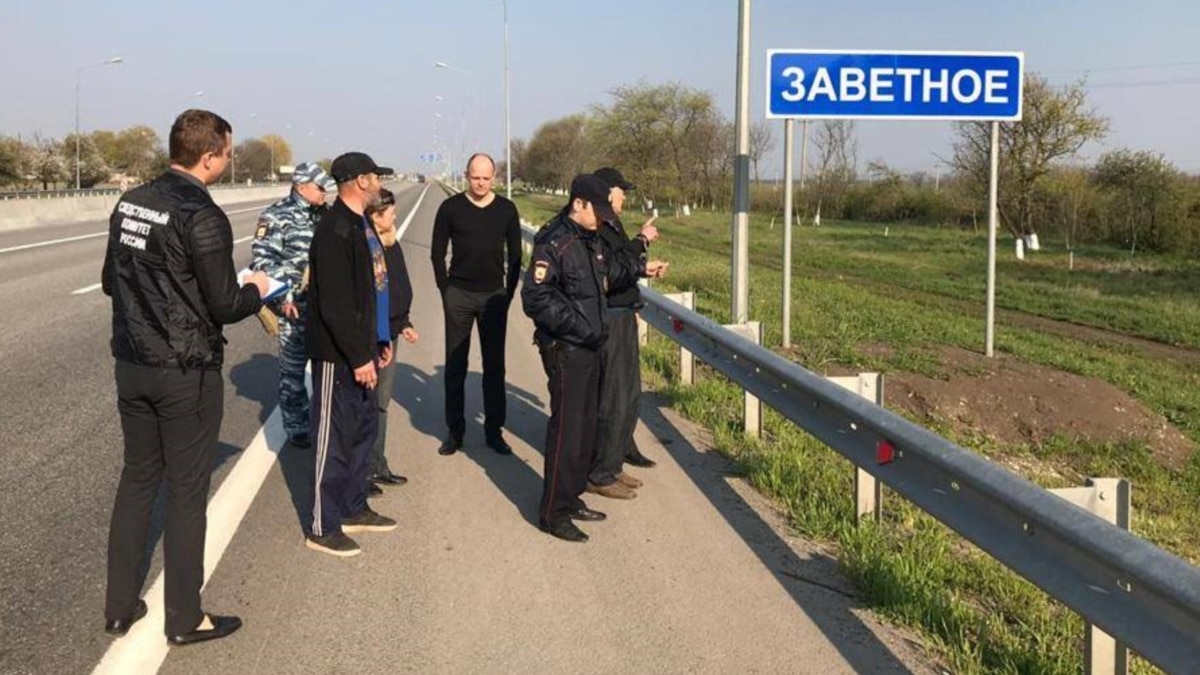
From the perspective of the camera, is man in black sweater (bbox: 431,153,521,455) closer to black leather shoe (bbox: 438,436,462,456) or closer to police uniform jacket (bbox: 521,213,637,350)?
black leather shoe (bbox: 438,436,462,456)

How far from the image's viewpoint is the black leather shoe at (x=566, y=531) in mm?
4797

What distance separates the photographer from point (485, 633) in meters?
3.74

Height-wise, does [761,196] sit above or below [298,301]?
above

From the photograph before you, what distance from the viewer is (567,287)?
4953 mm

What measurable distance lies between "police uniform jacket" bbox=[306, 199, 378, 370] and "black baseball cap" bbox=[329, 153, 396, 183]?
13 cm

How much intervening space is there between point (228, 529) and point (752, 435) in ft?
11.2

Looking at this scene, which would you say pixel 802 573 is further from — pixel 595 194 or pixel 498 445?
pixel 498 445

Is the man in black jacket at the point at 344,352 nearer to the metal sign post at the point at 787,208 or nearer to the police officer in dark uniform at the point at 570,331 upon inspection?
the police officer in dark uniform at the point at 570,331

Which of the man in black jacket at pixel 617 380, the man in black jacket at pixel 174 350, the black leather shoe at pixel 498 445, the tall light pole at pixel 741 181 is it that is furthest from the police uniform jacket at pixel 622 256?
the tall light pole at pixel 741 181

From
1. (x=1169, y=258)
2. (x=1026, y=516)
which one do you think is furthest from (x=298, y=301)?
(x=1169, y=258)

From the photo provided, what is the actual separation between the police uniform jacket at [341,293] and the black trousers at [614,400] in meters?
1.48

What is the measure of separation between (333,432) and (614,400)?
1.65 meters

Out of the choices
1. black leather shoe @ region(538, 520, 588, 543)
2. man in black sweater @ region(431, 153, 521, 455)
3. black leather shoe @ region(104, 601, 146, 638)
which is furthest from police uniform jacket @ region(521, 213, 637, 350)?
black leather shoe @ region(104, 601, 146, 638)

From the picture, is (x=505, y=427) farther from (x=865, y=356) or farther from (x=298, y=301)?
(x=865, y=356)
